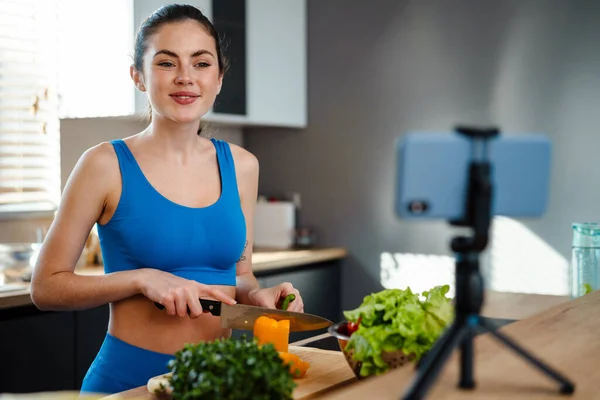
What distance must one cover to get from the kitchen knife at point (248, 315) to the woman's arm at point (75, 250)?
20 centimetres

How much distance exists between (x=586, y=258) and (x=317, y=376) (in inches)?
50.9

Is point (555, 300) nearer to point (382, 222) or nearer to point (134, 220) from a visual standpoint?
point (382, 222)

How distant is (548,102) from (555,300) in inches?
49.7

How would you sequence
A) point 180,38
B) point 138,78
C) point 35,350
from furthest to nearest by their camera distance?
point 35,350, point 138,78, point 180,38

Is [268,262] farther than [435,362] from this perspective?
Yes

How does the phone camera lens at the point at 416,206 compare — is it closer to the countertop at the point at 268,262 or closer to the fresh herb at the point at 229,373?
the fresh herb at the point at 229,373

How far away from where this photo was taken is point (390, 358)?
140cm

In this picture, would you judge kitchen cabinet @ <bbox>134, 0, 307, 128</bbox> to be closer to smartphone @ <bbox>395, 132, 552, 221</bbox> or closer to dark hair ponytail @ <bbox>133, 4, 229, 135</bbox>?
dark hair ponytail @ <bbox>133, 4, 229, 135</bbox>

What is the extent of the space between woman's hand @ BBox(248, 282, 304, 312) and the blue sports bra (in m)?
0.13

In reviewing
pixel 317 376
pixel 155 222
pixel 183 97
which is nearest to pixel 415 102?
pixel 183 97

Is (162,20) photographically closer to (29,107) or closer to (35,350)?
(35,350)

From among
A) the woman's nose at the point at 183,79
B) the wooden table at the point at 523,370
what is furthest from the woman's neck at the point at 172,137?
the wooden table at the point at 523,370

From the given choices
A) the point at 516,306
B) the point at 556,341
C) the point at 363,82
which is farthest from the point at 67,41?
the point at 556,341

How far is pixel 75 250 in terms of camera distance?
5.93ft
